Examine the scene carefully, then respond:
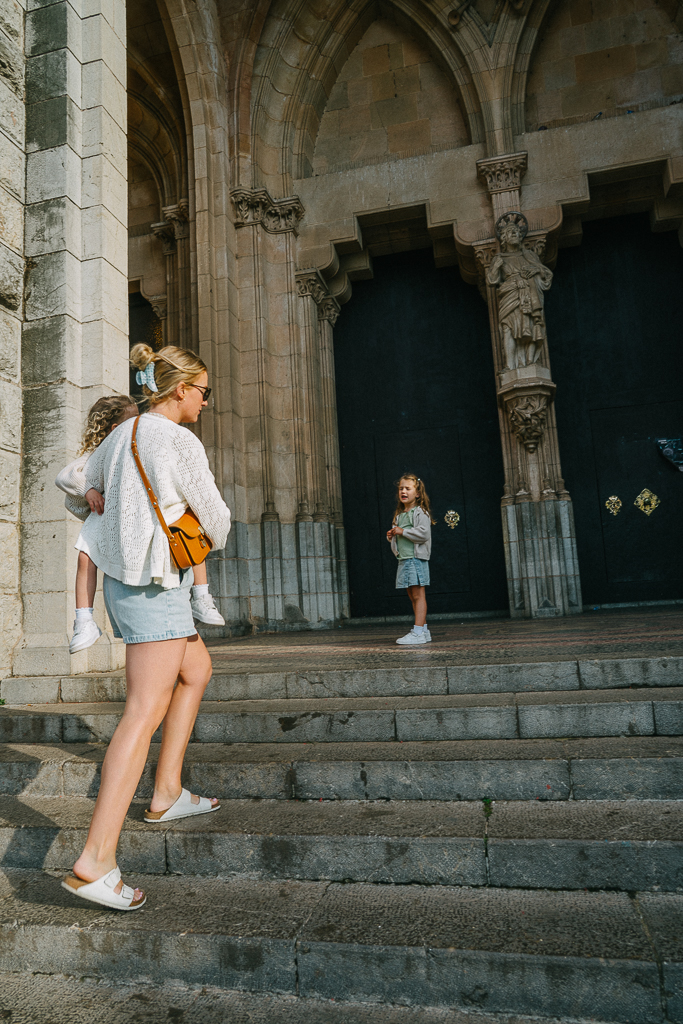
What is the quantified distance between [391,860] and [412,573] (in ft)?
12.2

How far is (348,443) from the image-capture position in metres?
11.4

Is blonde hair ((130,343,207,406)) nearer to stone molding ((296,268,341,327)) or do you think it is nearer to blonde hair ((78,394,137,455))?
blonde hair ((78,394,137,455))

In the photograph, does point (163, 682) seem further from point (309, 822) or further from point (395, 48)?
point (395, 48)

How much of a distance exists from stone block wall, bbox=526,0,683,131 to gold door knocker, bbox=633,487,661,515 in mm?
5708

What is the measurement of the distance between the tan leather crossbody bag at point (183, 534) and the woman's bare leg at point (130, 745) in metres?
0.31

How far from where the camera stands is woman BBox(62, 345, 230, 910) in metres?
2.23

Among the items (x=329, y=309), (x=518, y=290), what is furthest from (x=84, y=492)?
(x=329, y=309)

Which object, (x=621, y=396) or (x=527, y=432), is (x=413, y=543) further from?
(x=621, y=396)

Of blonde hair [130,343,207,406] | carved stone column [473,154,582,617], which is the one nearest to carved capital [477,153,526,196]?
carved stone column [473,154,582,617]

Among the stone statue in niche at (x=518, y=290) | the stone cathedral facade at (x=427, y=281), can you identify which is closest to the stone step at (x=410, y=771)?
the stone cathedral facade at (x=427, y=281)

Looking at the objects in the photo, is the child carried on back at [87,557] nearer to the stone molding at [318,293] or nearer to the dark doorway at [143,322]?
the stone molding at [318,293]

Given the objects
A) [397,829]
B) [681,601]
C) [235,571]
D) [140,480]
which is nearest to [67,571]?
[140,480]

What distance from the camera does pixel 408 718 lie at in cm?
336

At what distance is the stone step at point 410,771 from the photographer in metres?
2.73
